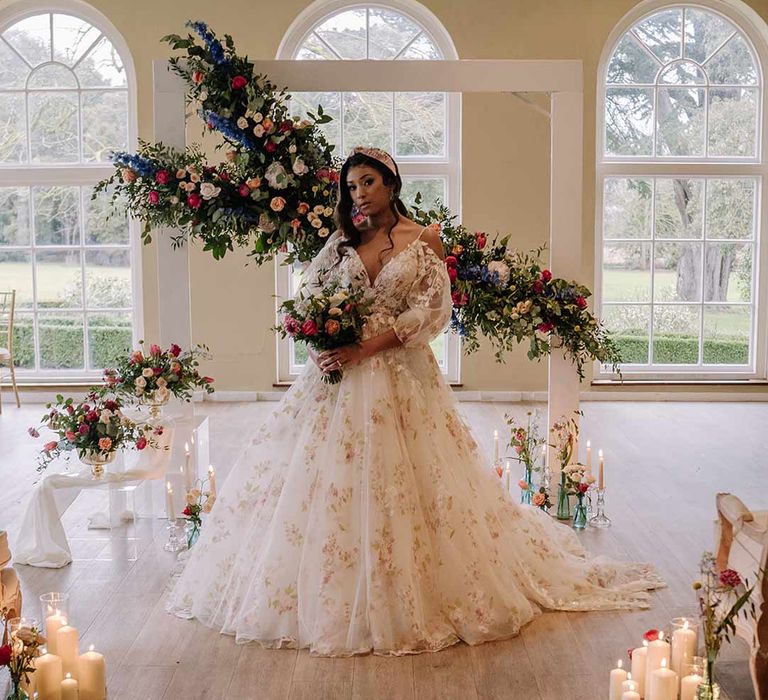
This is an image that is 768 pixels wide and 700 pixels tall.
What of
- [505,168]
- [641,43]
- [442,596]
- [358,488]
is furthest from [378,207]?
[641,43]

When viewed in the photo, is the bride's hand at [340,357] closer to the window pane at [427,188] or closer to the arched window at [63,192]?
the window pane at [427,188]

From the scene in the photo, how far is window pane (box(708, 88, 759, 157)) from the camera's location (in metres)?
8.75

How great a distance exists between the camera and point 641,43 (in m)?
8.69

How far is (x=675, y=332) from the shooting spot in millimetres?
8938

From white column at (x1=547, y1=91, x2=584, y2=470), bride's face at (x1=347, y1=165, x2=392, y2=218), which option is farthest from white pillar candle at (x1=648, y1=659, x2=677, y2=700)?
white column at (x1=547, y1=91, x2=584, y2=470)

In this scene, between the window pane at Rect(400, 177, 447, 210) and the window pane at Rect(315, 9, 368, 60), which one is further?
the window pane at Rect(400, 177, 447, 210)

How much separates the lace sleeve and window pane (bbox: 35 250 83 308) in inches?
222

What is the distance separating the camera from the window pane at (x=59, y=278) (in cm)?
892

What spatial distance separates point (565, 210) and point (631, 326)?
3807 mm

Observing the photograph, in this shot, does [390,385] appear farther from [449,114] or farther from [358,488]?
[449,114]

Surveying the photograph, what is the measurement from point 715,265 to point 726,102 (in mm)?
1335

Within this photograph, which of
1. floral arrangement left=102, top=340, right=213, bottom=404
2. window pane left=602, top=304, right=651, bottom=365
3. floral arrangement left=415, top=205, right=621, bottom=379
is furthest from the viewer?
window pane left=602, top=304, right=651, bottom=365

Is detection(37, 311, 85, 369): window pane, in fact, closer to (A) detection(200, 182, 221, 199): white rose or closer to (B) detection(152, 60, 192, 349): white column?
(B) detection(152, 60, 192, 349): white column

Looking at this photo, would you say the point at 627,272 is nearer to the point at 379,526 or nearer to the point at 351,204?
the point at 351,204
